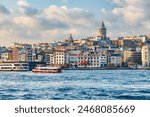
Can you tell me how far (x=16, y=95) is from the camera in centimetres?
936

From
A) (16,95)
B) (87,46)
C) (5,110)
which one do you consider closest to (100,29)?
(87,46)

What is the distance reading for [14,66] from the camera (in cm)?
3522

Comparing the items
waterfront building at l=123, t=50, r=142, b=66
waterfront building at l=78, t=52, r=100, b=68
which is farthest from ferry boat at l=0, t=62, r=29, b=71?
waterfront building at l=123, t=50, r=142, b=66

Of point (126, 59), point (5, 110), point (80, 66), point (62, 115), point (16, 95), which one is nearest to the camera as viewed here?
point (62, 115)

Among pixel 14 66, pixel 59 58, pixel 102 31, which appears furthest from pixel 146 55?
pixel 14 66

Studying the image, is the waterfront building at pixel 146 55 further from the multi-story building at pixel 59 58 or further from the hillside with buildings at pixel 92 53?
the multi-story building at pixel 59 58

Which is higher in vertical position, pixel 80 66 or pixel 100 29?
pixel 100 29

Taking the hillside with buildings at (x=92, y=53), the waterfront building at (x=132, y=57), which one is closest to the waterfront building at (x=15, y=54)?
the hillside with buildings at (x=92, y=53)

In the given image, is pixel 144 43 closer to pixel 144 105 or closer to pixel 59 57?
pixel 59 57

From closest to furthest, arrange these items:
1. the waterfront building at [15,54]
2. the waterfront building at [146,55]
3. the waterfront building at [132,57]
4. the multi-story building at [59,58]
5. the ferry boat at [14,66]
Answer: the ferry boat at [14,66] → the waterfront building at [146,55] → the multi-story building at [59,58] → the waterfront building at [132,57] → the waterfront building at [15,54]

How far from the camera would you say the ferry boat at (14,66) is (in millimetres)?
34900

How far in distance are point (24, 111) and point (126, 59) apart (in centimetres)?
4162

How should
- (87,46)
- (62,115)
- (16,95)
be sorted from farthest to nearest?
1. (87,46)
2. (16,95)
3. (62,115)

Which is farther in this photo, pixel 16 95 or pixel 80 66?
pixel 80 66
